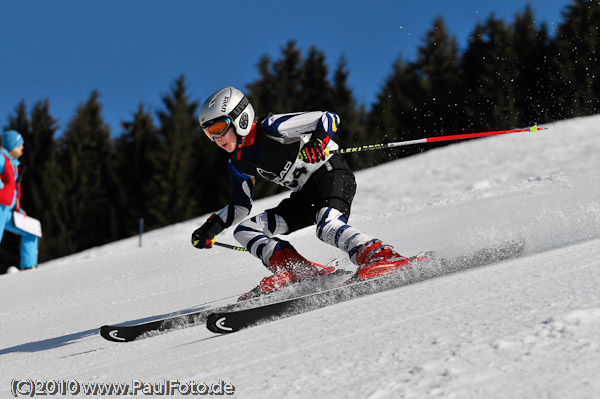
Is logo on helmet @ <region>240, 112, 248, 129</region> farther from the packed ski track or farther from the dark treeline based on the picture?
the dark treeline

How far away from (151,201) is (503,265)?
2078cm

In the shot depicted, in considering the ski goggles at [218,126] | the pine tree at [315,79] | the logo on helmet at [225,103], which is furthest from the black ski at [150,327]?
the pine tree at [315,79]

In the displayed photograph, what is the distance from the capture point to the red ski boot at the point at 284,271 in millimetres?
4203

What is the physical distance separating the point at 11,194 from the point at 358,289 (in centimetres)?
722

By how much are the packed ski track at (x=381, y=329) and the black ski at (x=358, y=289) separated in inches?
3.9

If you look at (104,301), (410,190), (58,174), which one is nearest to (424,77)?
(58,174)

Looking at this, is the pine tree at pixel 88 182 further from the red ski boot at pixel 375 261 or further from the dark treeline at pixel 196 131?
the red ski boot at pixel 375 261

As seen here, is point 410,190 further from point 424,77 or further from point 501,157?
point 424,77

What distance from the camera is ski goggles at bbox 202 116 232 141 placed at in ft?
13.6

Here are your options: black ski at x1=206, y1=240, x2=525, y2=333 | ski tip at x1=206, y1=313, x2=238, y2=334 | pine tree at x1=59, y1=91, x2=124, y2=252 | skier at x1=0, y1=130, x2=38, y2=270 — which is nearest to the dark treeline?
pine tree at x1=59, y1=91, x2=124, y2=252

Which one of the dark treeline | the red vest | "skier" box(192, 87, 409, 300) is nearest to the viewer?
"skier" box(192, 87, 409, 300)

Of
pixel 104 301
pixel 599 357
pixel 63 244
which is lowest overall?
pixel 599 357

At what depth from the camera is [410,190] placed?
12328 mm

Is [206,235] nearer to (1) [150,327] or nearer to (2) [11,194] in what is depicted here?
(1) [150,327]
